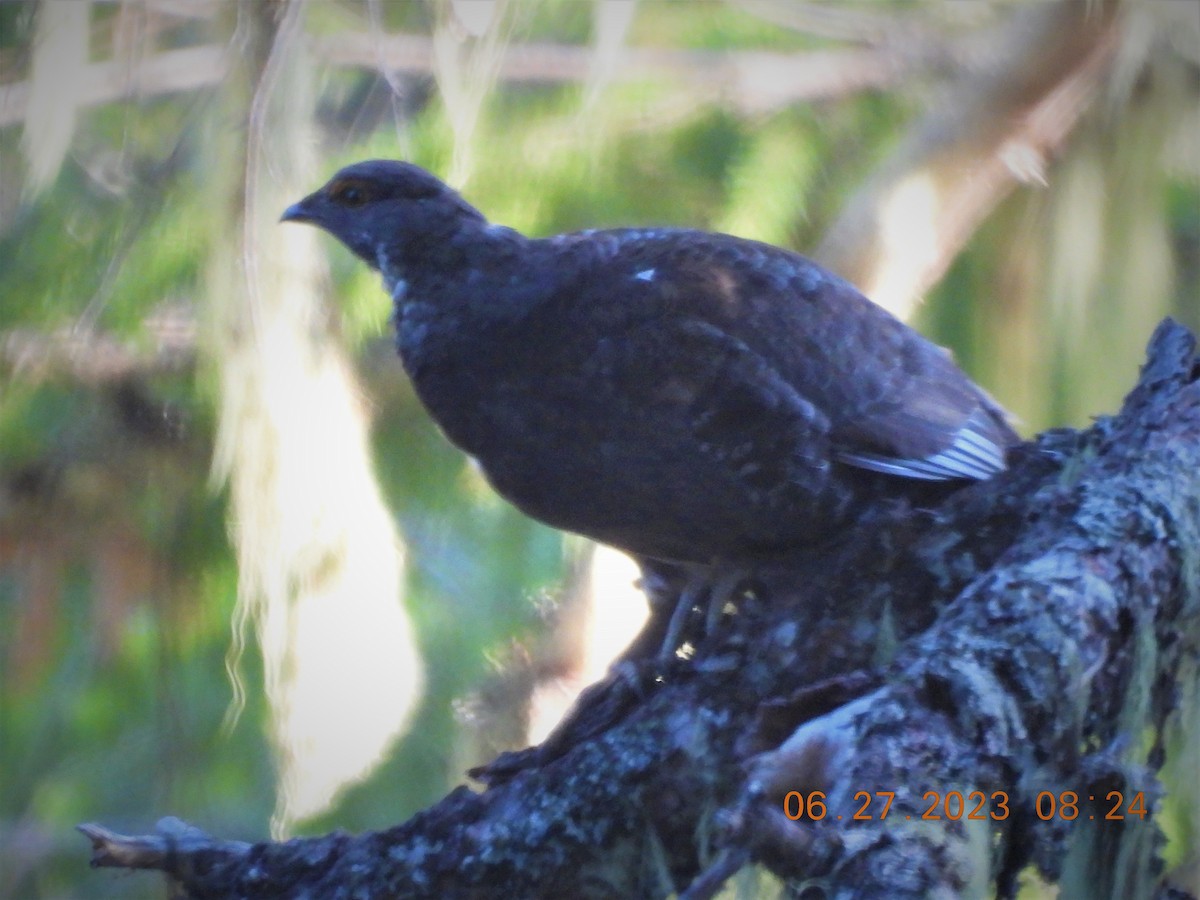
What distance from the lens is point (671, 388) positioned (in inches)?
47.3

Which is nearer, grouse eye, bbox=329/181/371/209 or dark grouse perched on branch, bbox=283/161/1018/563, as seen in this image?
dark grouse perched on branch, bbox=283/161/1018/563

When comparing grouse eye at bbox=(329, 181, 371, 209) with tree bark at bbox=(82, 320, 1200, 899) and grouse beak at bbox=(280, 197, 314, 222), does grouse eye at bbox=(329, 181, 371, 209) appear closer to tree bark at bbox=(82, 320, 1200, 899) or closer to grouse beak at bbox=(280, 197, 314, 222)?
grouse beak at bbox=(280, 197, 314, 222)

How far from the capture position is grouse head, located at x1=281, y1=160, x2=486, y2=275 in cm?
133

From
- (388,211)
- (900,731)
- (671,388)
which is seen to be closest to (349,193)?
(388,211)

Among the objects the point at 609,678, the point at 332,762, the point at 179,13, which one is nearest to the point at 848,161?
the point at 609,678

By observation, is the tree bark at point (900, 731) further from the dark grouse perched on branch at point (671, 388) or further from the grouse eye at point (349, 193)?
the grouse eye at point (349, 193)

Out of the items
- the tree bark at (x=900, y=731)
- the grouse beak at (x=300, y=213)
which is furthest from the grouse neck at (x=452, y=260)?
the tree bark at (x=900, y=731)

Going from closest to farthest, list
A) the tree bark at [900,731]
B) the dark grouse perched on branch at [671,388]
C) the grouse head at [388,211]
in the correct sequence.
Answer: the tree bark at [900,731] → the dark grouse perched on branch at [671,388] → the grouse head at [388,211]

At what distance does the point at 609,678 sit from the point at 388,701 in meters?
0.35

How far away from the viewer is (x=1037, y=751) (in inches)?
36.0

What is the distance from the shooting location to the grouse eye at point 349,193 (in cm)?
135

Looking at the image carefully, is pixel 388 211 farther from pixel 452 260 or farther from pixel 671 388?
pixel 671 388

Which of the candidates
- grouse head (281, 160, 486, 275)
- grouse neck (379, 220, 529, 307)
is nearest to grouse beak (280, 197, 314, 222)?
grouse head (281, 160, 486, 275)

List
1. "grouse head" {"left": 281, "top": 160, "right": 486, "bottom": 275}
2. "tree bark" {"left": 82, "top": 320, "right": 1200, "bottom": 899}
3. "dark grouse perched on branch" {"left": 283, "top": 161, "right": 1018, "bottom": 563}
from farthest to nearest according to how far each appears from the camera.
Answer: "grouse head" {"left": 281, "top": 160, "right": 486, "bottom": 275}, "dark grouse perched on branch" {"left": 283, "top": 161, "right": 1018, "bottom": 563}, "tree bark" {"left": 82, "top": 320, "right": 1200, "bottom": 899}
